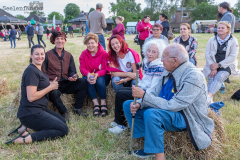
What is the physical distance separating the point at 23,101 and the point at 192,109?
7.68 feet

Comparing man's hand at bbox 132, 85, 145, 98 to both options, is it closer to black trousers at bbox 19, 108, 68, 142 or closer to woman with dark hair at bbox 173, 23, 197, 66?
black trousers at bbox 19, 108, 68, 142

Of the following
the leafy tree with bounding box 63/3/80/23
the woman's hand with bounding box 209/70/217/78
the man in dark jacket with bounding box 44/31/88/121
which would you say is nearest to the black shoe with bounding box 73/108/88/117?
the man in dark jacket with bounding box 44/31/88/121

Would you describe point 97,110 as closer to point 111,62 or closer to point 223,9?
point 111,62

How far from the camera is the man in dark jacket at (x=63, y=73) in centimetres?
397

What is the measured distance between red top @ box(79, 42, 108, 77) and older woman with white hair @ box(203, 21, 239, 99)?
2.50m

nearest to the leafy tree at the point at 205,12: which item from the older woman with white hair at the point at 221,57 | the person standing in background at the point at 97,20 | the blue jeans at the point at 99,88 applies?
the person standing in background at the point at 97,20

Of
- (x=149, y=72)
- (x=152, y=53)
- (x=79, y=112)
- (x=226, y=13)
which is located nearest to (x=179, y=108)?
(x=149, y=72)

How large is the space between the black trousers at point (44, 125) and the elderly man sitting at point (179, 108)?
1436 mm

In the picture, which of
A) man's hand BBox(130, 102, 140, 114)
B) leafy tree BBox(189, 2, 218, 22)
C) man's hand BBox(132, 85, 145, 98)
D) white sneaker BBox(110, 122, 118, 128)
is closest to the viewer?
man's hand BBox(132, 85, 145, 98)

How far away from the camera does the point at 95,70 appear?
4.32 meters

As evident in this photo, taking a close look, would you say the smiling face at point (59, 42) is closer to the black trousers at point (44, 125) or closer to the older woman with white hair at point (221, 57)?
the black trousers at point (44, 125)

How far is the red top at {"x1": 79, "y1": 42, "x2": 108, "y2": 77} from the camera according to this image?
423 centimetres

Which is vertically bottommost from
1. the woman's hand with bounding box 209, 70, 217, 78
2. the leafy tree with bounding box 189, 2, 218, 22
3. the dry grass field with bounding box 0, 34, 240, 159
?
the dry grass field with bounding box 0, 34, 240, 159

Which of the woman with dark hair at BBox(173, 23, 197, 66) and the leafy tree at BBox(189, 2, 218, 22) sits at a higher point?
the leafy tree at BBox(189, 2, 218, 22)
